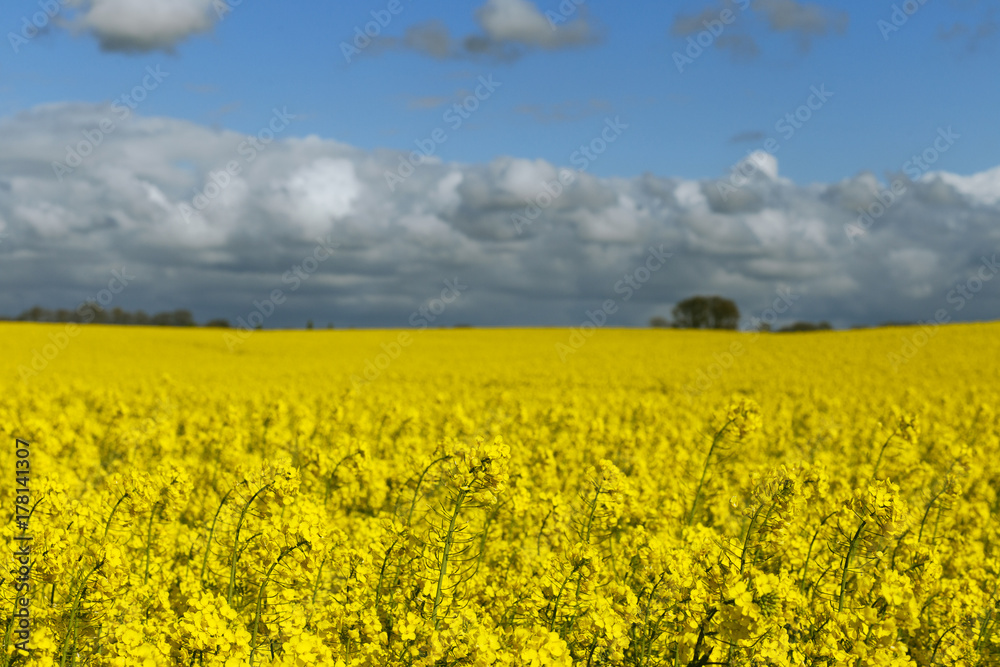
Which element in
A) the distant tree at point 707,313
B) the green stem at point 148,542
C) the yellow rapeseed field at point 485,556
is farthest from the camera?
the distant tree at point 707,313

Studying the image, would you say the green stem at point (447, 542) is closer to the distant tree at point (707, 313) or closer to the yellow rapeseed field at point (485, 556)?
the yellow rapeseed field at point (485, 556)

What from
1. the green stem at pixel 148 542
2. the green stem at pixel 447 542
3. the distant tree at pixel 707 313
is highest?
the distant tree at pixel 707 313

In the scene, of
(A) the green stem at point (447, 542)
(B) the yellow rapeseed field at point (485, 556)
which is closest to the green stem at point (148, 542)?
(B) the yellow rapeseed field at point (485, 556)

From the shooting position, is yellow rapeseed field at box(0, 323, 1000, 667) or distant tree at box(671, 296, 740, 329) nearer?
yellow rapeseed field at box(0, 323, 1000, 667)

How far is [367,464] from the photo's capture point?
699 centimetres

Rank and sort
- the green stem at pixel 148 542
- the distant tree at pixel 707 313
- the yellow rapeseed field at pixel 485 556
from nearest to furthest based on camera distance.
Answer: the yellow rapeseed field at pixel 485 556, the green stem at pixel 148 542, the distant tree at pixel 707 313

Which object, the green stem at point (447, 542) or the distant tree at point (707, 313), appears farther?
the distant tree at point (707, 313)


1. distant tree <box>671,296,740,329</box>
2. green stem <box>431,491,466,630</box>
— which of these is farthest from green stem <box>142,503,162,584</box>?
distant tree <box>671,296,740,329</box>

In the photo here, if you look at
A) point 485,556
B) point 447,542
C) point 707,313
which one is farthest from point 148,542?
point 707,313

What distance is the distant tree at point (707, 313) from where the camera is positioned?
100 meters

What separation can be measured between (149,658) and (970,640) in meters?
5.07

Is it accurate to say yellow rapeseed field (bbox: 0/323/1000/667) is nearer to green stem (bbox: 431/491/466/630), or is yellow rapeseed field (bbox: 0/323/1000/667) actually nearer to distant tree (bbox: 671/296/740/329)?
green stem (bbox: 431/491/466/630)

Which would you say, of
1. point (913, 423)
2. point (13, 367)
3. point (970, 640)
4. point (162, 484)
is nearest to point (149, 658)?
point (162, 484)

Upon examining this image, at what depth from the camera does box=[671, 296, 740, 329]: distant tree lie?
100 meters
